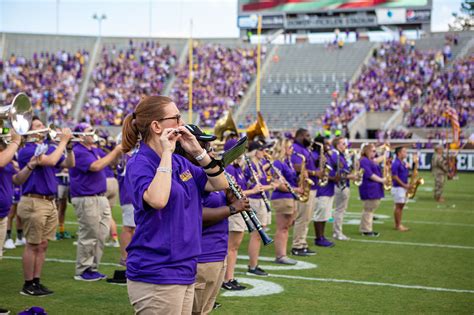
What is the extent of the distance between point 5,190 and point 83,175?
154 cm

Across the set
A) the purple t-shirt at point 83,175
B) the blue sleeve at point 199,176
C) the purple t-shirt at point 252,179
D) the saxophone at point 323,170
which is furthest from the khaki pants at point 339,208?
the blue sleeve at point 199,176

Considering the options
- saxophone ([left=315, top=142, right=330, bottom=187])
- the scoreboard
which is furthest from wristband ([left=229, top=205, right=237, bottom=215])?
the scoreboard

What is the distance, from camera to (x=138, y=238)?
140 inches

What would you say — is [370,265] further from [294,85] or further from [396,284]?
[294,85]

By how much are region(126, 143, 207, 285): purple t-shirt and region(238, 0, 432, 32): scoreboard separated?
46.8 metres

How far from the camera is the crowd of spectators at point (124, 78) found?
140ft

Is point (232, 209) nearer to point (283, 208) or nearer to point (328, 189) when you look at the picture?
point (283, 208)

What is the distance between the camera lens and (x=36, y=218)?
23.8ft

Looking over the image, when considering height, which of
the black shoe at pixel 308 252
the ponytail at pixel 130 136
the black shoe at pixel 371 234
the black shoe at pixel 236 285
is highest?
the ponytail at pixel 130 136

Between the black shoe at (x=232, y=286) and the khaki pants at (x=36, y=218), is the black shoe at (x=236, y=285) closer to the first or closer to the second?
the black shoe at (x=232, y=286)

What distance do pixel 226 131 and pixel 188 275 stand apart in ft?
18.4

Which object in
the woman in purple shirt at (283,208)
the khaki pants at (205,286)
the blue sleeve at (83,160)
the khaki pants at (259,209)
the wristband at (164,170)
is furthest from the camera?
the woman in purple shirt at (283,208)

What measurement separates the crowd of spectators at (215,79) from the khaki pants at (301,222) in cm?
2927

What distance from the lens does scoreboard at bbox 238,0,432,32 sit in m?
47.9
